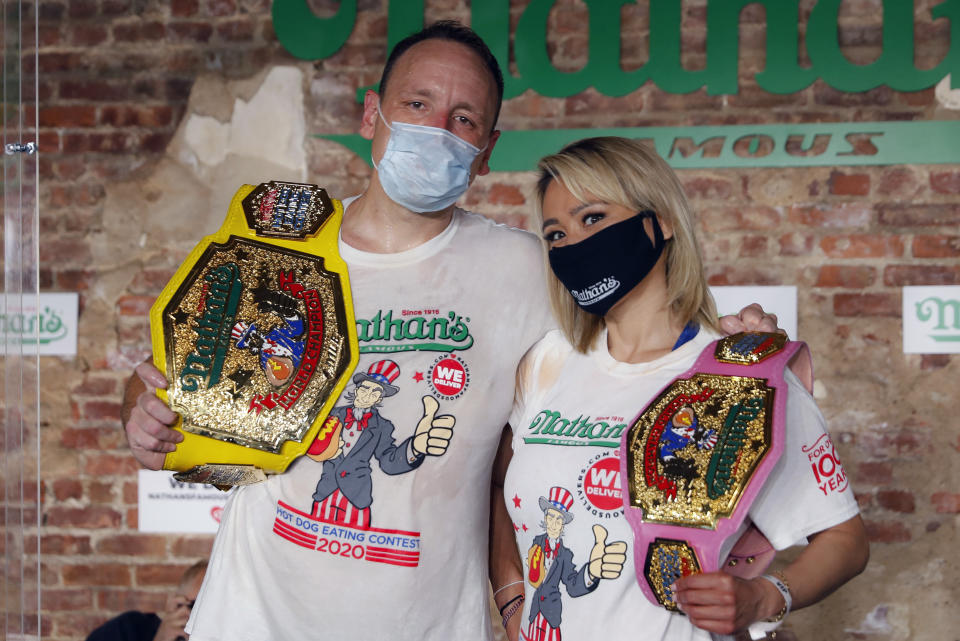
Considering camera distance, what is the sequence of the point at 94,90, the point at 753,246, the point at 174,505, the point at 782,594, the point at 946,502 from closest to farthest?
the point at 782,594 < the point at 946,502 < the point at 753,246 < the point at 174,505 < the point at 94,90

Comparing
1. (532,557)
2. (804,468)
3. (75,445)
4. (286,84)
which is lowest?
(75,445)

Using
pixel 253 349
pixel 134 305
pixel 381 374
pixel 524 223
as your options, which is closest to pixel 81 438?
pixel 134 305

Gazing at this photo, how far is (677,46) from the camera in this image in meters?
3.31

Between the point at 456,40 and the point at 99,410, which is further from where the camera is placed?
the point at 99,410

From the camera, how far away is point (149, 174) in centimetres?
363

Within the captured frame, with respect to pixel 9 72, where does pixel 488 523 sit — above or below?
below

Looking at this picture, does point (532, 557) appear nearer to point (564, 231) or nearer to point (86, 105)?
point (564, 231)

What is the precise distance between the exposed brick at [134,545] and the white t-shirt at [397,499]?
201 centimetres

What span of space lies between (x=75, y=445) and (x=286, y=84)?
5.16 ft

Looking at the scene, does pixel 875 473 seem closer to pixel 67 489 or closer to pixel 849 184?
pixel 849 184

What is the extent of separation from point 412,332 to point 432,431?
18 cm

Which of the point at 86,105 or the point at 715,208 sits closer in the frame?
→ the point at 715,208

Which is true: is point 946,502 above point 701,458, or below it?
below

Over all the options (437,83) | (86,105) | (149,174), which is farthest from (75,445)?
(437,83)
